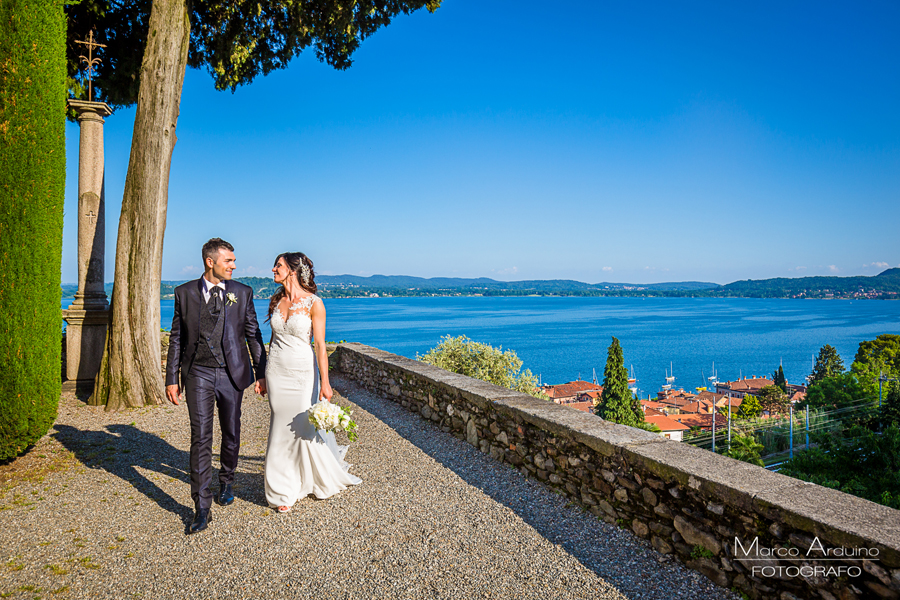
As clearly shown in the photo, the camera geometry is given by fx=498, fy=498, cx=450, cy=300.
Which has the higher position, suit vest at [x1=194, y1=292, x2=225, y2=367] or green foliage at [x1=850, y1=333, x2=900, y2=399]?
suit vest at [x1=194, y1=292, x2=225, y2=367]

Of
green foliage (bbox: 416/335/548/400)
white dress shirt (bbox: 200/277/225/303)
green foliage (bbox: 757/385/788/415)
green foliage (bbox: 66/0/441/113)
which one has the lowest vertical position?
green foliage (bbox: 757/385/788/415)

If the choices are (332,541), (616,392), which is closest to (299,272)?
(332,541)

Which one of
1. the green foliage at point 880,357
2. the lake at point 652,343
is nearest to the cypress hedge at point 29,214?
the lake at point 652,343

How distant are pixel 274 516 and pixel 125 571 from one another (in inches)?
37.8

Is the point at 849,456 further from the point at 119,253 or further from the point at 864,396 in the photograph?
the point at 864,396

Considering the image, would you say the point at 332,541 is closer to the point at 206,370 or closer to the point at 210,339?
the point at 206,370

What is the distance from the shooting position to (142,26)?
880cm

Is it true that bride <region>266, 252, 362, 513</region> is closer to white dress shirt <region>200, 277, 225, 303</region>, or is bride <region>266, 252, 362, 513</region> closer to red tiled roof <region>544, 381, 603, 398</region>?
white dress shirt <region>200, 277, 225, 303</region>

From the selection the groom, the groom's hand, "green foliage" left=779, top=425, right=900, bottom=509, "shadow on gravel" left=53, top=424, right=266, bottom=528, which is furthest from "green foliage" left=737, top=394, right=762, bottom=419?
the groom's hand

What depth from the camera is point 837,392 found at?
3200 cm

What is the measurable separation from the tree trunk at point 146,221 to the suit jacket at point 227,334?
14.0ft

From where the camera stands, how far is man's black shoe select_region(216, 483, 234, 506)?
3.78 m

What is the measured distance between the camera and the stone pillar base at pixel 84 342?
8000mm

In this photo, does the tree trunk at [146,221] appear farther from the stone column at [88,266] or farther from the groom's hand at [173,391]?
the groom's hand at [173,391]
